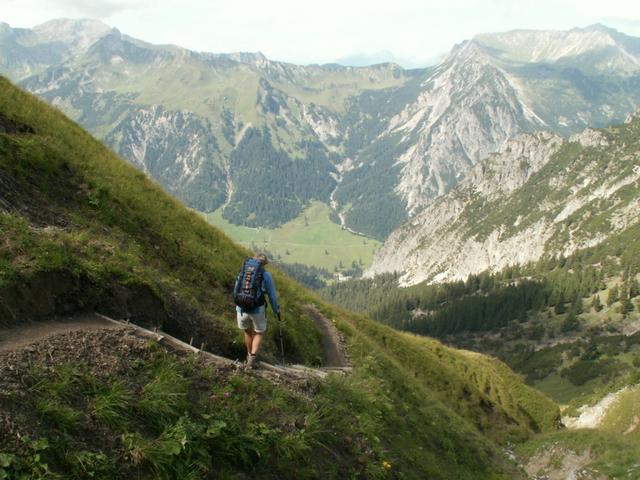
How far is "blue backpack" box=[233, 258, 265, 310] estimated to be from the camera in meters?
14.3

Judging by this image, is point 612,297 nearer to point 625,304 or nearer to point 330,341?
point 625,304

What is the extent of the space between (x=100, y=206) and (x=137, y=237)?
2.10 m

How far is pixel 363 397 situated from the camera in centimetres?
1756

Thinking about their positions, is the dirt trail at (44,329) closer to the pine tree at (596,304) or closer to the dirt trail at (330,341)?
the dirt trail at (330,341)

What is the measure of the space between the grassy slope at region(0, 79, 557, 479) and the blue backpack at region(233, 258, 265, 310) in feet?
7.97

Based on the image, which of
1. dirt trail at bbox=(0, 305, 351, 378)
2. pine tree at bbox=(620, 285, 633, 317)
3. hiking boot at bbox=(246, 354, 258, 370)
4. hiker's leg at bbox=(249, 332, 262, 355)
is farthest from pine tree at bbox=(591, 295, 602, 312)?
hiking boot at bbox=(246, 354, 258, 370)

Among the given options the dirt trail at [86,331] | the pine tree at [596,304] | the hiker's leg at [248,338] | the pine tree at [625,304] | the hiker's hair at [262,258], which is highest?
the hiker's hair at [262,258]

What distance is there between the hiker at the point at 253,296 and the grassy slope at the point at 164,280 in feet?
6.03

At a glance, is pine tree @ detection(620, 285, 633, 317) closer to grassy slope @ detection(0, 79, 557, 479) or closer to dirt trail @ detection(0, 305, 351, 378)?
grassy slope @ detection(0, 79, 557, 479)

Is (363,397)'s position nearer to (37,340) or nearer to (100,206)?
(37,340)

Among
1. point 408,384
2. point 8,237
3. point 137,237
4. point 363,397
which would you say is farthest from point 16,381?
point 408,384

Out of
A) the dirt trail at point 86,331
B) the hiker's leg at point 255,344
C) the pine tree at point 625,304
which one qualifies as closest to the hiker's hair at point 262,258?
the hiker's leg at point 255,344

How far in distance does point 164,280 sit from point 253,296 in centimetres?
641

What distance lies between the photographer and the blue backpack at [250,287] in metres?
14.3
